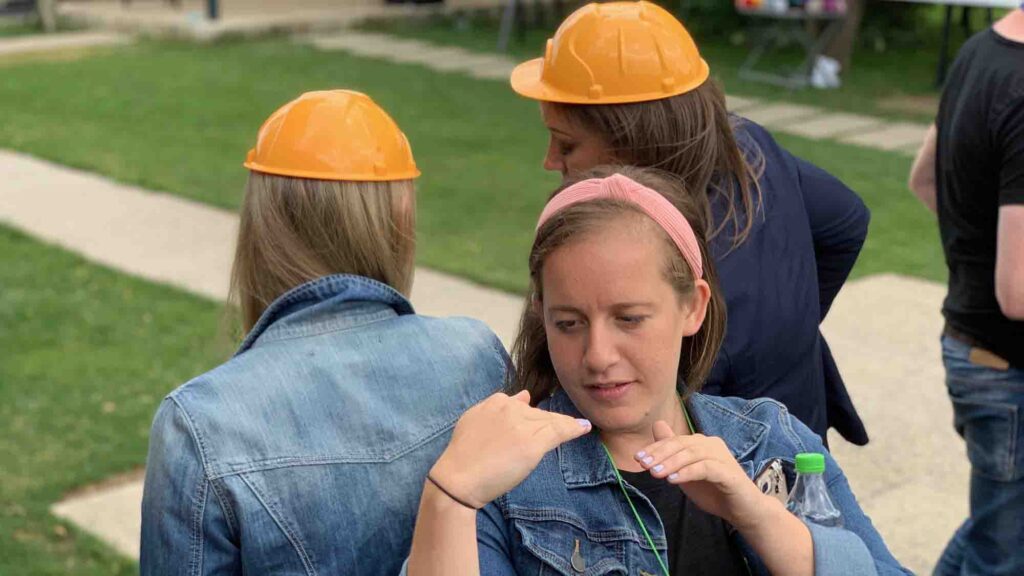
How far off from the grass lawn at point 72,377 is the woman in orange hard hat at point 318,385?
231cm

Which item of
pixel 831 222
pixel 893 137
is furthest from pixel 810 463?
pixel 893 137

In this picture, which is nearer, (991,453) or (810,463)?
(810,463)

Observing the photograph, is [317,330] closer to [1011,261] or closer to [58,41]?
[1011,261]

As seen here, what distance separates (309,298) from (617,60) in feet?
2.57

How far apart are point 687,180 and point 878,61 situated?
42.0 ft

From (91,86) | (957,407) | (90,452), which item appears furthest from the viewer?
(91,86)

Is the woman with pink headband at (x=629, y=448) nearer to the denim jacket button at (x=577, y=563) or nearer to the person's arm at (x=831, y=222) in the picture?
the denim jacket button at (x=577, y=563)

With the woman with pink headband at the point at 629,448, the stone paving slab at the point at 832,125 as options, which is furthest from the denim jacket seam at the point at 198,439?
the stone paving slab at the point at 832,125

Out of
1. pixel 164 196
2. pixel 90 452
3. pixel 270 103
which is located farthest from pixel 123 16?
pixel 90 452

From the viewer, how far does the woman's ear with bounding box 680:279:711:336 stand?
201 centimetres

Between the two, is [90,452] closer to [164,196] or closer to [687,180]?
[687,180]

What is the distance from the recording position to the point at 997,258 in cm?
300

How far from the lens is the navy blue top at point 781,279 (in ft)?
8.16

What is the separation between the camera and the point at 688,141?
2.47 m
